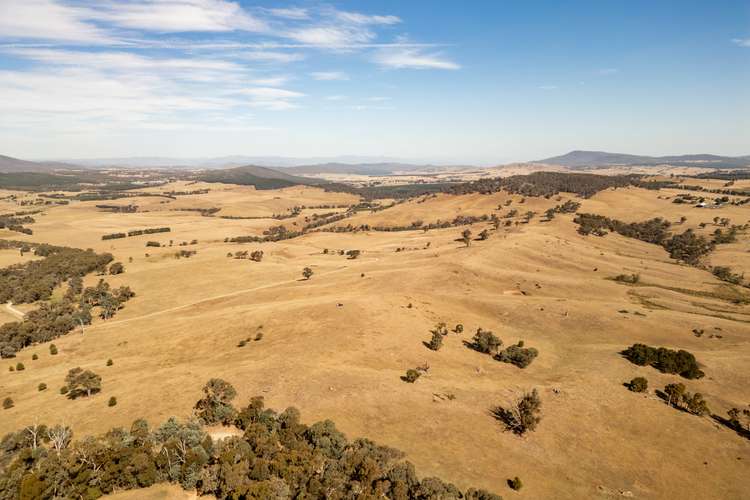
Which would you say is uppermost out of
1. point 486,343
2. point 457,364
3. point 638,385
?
point 638,385

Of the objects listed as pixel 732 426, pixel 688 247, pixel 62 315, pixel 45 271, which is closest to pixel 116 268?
pixel 45 271

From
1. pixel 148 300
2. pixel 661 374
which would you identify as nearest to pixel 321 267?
pixel 148 300

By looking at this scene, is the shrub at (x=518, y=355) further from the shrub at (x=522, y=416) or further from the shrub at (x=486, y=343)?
the shrub at (x=522, y=416)

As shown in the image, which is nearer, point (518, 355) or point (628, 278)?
point (518, 355)

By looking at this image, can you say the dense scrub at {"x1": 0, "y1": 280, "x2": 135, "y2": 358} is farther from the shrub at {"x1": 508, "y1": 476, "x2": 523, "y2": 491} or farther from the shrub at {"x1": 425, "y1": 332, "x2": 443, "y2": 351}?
the shrub at {"x1": 508, "y1": 476, "x2": 523, "y2": 491}

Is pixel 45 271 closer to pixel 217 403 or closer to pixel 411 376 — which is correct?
pixel 217 403
